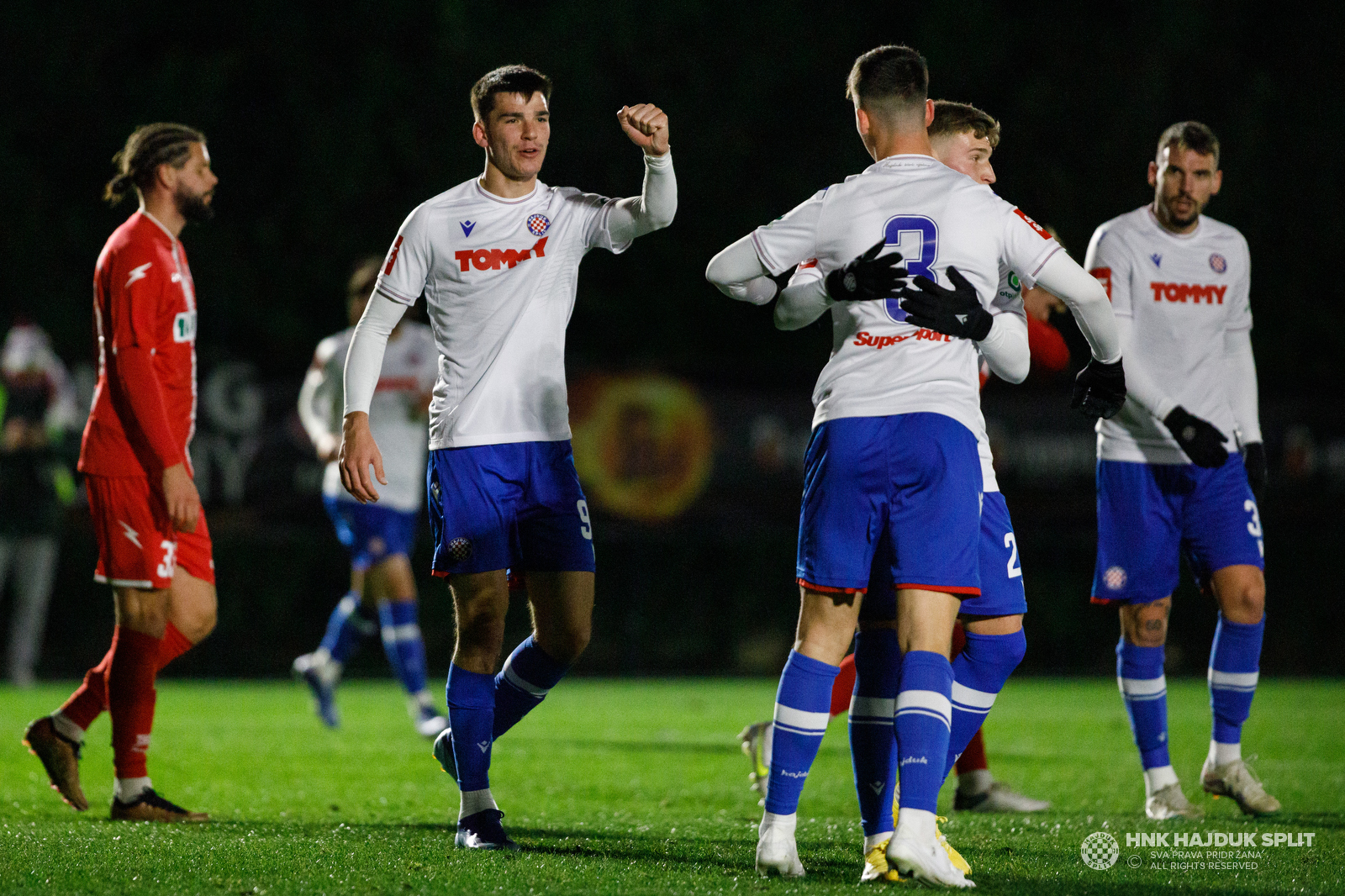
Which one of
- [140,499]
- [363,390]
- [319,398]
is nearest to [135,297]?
[140,499]

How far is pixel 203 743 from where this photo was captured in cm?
821

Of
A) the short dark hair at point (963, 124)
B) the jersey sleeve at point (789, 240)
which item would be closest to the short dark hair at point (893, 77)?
the jersey sleeve at point (789, 240)

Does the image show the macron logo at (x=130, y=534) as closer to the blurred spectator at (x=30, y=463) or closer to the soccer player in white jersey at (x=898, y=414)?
the soccer player in white jersey at (x=898, y=414)

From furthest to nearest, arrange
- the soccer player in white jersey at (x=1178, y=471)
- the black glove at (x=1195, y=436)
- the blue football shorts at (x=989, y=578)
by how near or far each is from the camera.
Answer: the soccer player in white jersey at (x=1178, y=471), the black glove at (x=1195, y=436), the blue football shorts at (x=989, y=578)

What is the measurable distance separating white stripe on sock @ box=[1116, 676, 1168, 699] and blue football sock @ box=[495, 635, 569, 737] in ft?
7.53

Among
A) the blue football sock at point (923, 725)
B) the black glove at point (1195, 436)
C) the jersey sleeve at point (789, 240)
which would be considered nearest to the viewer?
the blue football sock at point (923, 725)

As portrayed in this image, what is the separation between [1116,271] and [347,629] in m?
5.24

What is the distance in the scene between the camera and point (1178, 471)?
5.95 m

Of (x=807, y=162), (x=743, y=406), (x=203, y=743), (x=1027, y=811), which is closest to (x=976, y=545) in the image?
(x=1027, y=811)

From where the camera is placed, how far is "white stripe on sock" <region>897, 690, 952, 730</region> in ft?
13.0

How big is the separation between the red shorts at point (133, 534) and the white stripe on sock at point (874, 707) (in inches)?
90.8

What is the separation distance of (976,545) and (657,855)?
1309 millimetres

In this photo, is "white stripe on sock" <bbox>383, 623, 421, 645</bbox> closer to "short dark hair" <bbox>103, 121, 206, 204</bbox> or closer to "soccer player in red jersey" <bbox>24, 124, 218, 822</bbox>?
"soccer player in red jersey" <bbox>24, 124, 218, 822</bbox>

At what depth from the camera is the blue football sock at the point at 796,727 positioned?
4.03 meters
